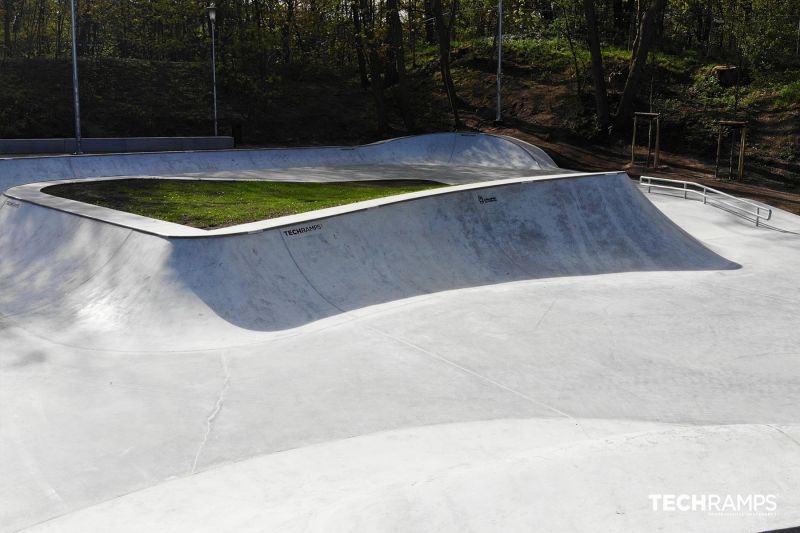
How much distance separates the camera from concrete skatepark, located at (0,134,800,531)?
440cm

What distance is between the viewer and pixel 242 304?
399 inches

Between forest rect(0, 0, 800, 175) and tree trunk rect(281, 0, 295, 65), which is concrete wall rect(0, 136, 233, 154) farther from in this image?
tree trunk rect(281, 0, 295, 65)

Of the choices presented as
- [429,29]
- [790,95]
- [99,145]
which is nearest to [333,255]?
[99,145]

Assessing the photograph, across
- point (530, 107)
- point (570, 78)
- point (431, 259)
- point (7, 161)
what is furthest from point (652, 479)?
point (570, 78)

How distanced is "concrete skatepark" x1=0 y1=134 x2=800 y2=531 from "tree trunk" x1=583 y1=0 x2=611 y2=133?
582 inches

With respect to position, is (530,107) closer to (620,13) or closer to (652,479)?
(620,13)

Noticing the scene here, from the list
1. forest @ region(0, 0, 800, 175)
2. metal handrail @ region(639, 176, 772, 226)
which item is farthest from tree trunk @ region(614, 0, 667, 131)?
metal handrail @ region(639, 176, 772, 226)

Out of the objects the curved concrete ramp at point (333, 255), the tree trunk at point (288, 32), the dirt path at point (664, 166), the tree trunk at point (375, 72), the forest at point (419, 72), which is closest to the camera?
the curved concrete ramp at point (333, 255)

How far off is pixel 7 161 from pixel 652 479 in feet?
73.0

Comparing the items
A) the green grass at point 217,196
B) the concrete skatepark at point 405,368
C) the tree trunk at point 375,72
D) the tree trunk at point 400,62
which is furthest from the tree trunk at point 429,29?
the concrete skatepark at point 405,368

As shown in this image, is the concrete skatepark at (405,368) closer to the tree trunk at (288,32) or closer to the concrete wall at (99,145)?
the concrete wall at (99,145)

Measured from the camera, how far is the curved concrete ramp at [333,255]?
1030cm

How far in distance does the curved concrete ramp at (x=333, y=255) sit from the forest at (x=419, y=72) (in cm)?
1478

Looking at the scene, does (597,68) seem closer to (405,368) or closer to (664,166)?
(664,166)
